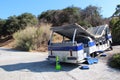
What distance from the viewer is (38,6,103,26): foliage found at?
34903mm

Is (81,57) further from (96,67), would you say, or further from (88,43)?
(88,43)

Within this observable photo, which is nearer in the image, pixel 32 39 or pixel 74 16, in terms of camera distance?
pixel 32 39

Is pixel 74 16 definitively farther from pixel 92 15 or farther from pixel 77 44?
pixel 77 44

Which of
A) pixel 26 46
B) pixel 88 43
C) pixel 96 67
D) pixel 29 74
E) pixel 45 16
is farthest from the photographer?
pixel 45 16

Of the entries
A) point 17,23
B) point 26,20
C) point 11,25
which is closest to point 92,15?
point 26,20

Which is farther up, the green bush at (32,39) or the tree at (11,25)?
the tree at (11,25)

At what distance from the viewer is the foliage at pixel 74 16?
1374 inches

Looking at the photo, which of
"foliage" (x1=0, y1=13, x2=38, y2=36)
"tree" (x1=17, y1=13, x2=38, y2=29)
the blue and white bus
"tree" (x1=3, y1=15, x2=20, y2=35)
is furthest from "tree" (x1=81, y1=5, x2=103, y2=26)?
the blue and white bus

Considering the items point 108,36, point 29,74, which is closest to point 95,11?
point 108,36

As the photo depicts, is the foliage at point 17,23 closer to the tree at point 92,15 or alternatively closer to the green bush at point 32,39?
the tree at point 92,15

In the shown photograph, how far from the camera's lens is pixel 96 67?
422 inches

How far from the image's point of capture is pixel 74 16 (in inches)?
1393

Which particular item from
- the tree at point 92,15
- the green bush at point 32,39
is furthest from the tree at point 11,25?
the green bush at point 32,39

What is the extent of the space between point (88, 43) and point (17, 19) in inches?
1064
